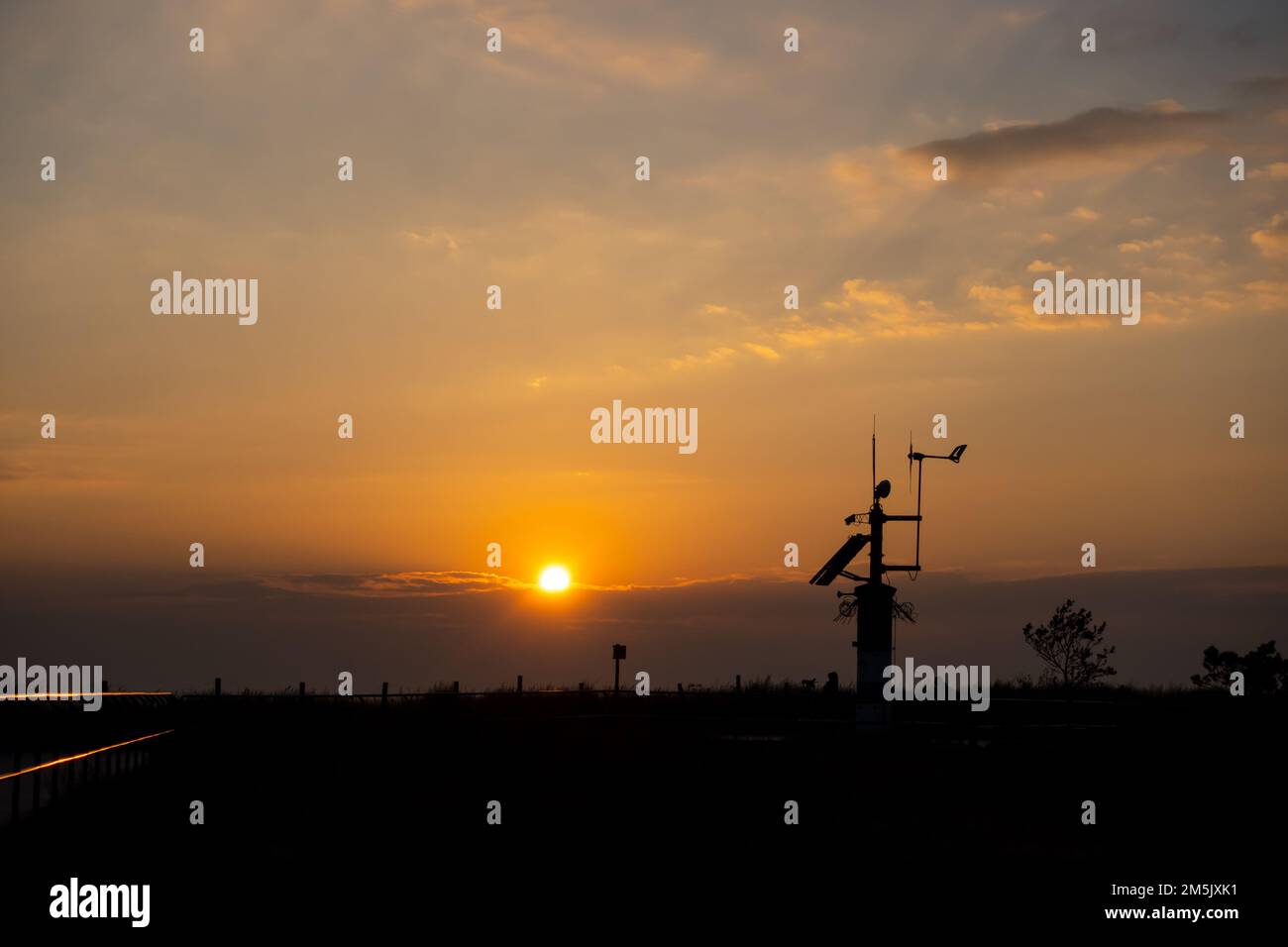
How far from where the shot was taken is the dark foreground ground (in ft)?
57.4

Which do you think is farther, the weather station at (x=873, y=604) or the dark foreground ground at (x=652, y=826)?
the weather station at (x=873, y=604)

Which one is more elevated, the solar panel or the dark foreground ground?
the solar panel

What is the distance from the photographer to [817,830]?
24891 millimetres

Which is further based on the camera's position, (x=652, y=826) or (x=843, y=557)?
(x=843, y=557)

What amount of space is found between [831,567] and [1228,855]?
1818 cm

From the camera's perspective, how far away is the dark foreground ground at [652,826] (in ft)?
57.4

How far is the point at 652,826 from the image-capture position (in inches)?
Answer: 1000

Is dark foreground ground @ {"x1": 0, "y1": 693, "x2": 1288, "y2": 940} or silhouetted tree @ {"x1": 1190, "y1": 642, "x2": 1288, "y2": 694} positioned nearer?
dark foreground ground @ {"x1": 0, "y1": 693, "x2": 1288, "y2": 940}

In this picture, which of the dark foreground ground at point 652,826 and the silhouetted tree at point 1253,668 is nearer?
the dark foreground ground at point 652,826

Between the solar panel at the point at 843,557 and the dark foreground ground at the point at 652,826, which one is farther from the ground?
the solar panel at the point at 843,557

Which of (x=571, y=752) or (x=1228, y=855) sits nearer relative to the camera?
(x=1228, y=855)

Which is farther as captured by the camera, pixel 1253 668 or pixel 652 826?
pixel 1253 668
